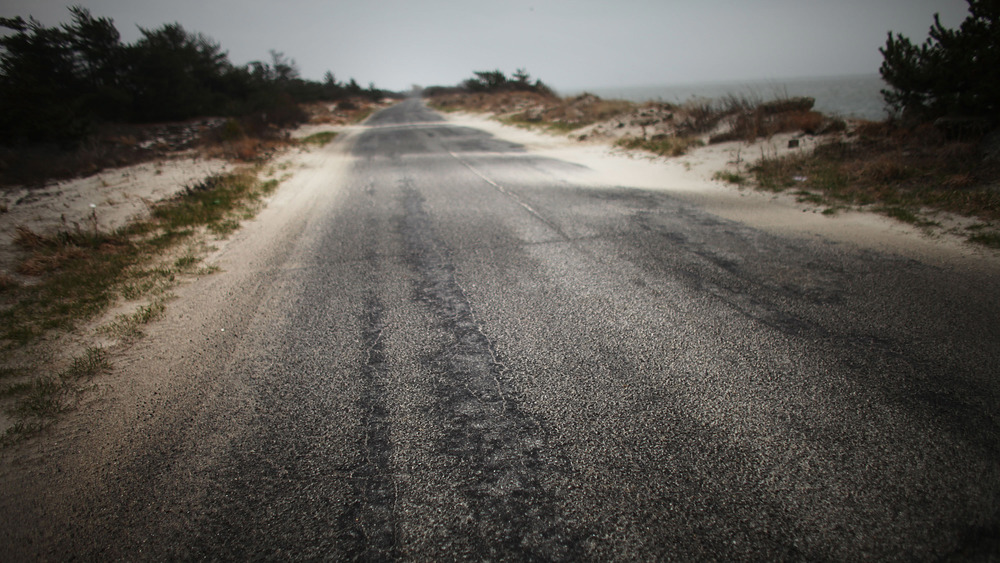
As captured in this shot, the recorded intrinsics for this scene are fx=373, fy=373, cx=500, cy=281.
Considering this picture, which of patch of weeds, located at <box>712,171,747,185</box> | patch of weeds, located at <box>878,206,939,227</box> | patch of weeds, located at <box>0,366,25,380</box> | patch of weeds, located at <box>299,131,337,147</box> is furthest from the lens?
patch of weeds, located at <box>299,131,337,147</box>

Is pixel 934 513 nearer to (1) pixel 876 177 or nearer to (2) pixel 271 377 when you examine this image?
(2) pixel 271 377

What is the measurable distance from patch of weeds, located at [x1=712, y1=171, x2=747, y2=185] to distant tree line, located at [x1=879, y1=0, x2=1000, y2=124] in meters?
3.13

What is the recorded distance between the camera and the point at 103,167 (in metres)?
9.52

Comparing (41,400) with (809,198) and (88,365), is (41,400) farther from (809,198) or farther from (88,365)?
(809,198)

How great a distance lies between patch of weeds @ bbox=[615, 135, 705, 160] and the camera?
10492 mm

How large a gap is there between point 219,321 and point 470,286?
214 centimetres

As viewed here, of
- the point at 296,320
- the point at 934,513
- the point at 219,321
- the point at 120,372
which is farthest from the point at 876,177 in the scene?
the point at 120,372

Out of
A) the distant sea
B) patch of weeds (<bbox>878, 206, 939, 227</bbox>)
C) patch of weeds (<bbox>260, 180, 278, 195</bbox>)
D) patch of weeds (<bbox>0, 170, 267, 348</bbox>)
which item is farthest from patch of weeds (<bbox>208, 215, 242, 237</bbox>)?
the distant sea

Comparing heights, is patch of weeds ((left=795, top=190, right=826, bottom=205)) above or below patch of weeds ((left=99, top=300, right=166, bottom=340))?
above

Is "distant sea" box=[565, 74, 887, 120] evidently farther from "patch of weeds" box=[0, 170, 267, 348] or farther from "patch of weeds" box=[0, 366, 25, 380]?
"patch of weeds" box=[0, 366, 25, 380]

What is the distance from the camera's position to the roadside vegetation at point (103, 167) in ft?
9.25

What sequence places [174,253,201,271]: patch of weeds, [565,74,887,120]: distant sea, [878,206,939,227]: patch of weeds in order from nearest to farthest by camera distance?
[174,253,201,271]: patch of weeds
[878,206,939,227]: patch of weeds
[565,74,887,120]: distant sea

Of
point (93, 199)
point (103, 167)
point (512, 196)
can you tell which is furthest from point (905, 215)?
point (103, 167)

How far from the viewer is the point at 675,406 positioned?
2.10 metres
